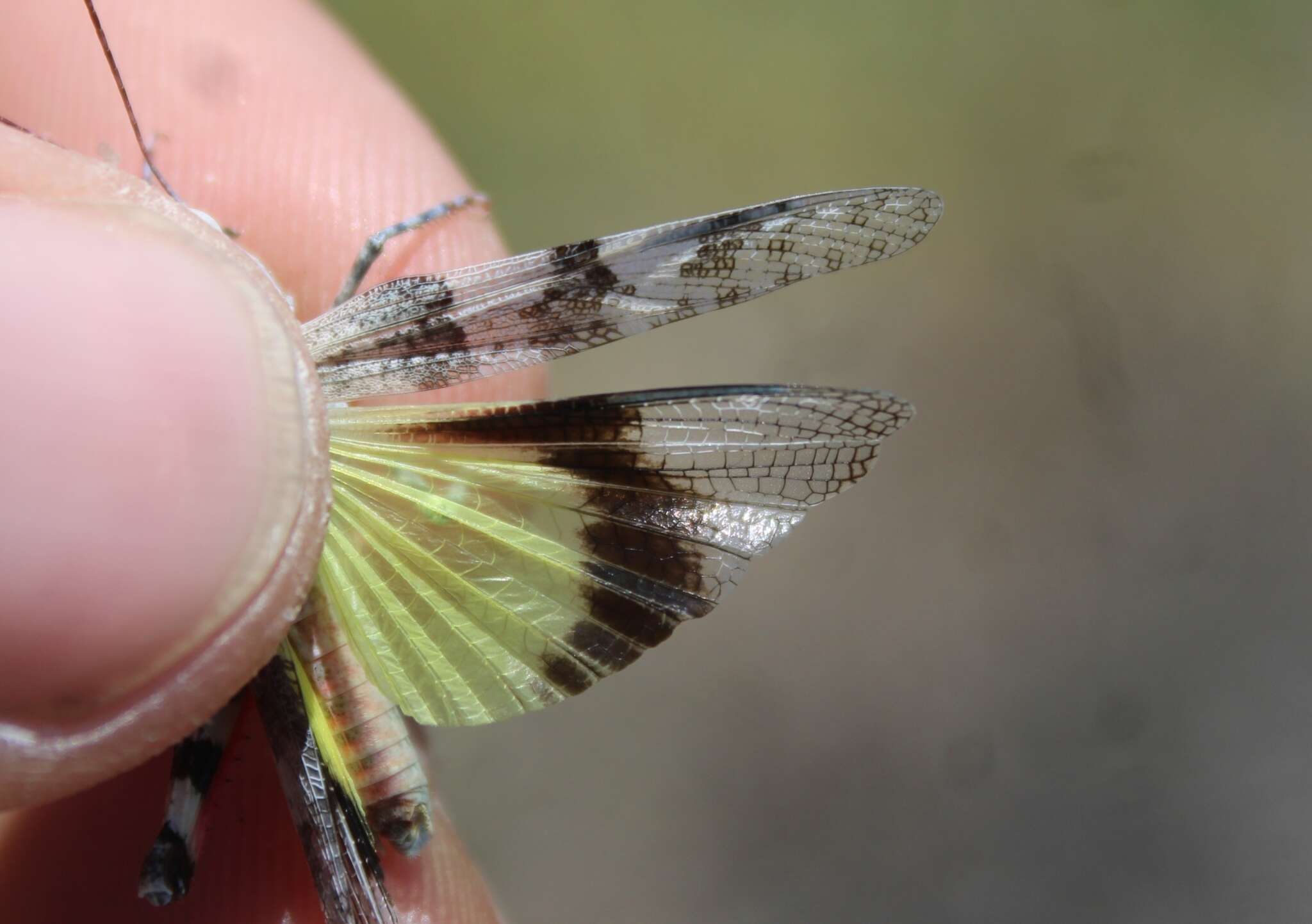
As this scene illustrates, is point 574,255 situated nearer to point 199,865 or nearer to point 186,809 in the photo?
point 186,809

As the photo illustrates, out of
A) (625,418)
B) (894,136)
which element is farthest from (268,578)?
(894,136)

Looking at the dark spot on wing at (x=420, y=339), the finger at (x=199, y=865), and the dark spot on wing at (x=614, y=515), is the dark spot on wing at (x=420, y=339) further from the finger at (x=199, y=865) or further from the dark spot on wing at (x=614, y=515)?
the finger at (x=199, y=865)

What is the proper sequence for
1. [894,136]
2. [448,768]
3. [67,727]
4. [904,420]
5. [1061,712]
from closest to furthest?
[67,727] < [904,420] < [1061,712] < [448,768] < [894,136]

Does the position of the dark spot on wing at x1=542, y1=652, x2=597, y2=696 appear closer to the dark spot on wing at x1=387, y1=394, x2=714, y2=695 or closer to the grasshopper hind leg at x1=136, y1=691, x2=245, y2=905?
the dark spot on wing at x1=387, y1=394, x2=714, y2=695

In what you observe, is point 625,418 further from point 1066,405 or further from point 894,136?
point 894,136

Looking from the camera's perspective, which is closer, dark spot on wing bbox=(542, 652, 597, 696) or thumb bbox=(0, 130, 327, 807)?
thumb bbox=(0, 130, 327, 807)

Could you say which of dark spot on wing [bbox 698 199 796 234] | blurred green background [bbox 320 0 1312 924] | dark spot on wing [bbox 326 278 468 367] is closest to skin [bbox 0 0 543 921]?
dark spot on wing [bbox 326 278 468 367]
